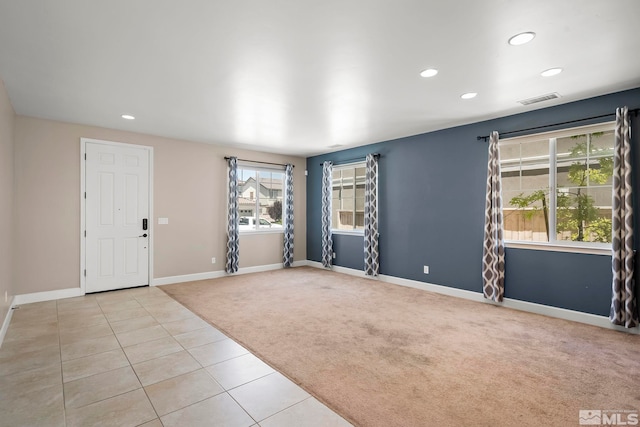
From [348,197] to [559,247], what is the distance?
151 inches

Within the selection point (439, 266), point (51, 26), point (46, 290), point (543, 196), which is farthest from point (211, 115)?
point (543, 196)

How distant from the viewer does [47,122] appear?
460 cm

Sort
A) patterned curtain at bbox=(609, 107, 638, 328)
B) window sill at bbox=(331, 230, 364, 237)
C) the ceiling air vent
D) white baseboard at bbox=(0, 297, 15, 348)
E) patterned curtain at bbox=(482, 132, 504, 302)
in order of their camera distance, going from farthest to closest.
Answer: window sill at bbox=(331, 230, 364, 237), patterned curtain at bbox=(482, 132, 504, 302), the ceiling air vent, patterned curtain at bbox=(609, 107, 638, 328), white baseboard at bbox=(0, 297, 15, 348)

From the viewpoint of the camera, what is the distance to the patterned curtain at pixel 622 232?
3379 mm

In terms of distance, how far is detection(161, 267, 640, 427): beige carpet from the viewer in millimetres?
2158

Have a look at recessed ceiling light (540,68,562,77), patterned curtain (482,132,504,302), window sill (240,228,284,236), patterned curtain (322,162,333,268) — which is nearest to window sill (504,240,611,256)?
patterned curtain (482,132,504,302)

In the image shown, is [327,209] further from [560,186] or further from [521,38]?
[521,38]

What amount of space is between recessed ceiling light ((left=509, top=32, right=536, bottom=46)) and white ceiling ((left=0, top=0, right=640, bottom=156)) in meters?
0.05

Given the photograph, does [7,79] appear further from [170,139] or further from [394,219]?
[394,219]

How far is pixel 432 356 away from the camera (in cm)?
291

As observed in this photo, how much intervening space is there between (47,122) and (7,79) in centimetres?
160

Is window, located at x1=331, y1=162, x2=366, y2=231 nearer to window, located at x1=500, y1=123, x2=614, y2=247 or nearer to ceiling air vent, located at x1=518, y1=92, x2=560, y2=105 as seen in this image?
window, located at x1=500, y1=123, x2=614, y2=247

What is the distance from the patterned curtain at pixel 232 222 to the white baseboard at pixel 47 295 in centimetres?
240

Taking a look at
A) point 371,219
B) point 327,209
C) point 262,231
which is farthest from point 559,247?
point 262,231
